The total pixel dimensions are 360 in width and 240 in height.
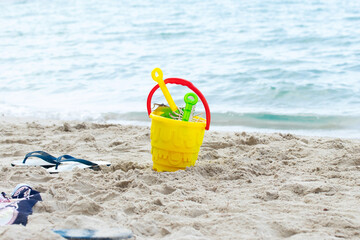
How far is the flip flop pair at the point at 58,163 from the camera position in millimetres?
2812

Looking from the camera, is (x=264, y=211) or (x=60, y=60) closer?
(x=264, y=211)

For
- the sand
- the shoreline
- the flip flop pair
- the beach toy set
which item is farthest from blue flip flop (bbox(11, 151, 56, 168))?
the shoreline

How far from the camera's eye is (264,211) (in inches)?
79.8

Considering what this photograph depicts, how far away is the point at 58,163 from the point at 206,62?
5.18 m

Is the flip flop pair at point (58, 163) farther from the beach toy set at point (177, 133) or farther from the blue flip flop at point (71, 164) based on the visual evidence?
the beach toy set at point (177, 133)

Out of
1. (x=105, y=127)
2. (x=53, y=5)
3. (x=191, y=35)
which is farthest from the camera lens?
(x=53, y=5)

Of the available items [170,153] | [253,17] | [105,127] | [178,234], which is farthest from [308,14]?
[178,234]

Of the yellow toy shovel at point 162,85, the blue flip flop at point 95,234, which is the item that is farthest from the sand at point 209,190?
the yellow toy shovel at point 162,85

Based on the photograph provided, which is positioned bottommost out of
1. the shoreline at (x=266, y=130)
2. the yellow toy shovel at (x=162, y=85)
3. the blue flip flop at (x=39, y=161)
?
the blue flip flop at (x=39, y=161)

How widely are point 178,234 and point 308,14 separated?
10.8 meters

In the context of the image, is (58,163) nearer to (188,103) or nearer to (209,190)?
(188,103)

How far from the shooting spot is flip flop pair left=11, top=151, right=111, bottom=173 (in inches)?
111

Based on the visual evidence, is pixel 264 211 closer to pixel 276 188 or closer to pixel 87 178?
pixel 276 188

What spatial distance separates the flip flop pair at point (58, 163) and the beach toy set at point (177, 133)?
42 cm
